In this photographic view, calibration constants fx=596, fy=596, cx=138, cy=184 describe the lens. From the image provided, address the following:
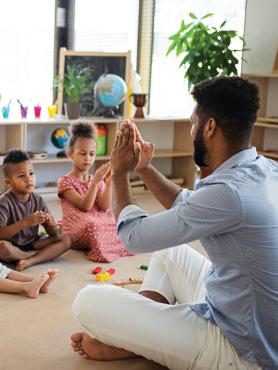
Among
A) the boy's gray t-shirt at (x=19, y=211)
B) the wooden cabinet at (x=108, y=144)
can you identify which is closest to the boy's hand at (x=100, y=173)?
the boy's gray t-shirt at (x=19, y=211)

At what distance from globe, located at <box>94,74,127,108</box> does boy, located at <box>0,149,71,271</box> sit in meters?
1.75

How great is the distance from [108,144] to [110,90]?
1.45 feet

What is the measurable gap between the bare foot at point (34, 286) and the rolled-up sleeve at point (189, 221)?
0.96 meters

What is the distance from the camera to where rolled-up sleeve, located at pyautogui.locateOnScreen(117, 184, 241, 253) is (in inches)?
60.4

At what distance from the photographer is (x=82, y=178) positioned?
3285mm

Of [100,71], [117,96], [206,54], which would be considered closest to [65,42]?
[100,71]

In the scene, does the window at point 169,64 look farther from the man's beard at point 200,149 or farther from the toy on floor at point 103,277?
the man's beard at point 200,149

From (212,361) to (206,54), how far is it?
3299 mm

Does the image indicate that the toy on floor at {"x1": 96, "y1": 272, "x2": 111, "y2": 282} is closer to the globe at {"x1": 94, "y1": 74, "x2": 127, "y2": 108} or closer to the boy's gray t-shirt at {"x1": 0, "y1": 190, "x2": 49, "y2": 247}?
the boy's gray t-shirt at {"x1": 0, "y1": 190, "x2": 49, "y2": 247}

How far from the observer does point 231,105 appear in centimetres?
161

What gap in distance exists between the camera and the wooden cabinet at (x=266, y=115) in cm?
479

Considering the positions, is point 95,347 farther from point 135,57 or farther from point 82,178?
point 135,57

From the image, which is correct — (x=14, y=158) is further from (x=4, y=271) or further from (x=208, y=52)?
(x=208, y=52)

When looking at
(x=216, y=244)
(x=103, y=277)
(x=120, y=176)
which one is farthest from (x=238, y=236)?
(x=103, y=277)
